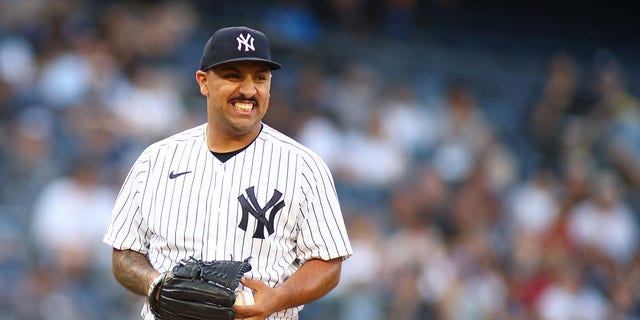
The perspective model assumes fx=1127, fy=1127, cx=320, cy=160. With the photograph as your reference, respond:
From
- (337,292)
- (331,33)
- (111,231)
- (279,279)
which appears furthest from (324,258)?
(331,33)

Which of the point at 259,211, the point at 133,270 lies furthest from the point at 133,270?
the point at 259,211

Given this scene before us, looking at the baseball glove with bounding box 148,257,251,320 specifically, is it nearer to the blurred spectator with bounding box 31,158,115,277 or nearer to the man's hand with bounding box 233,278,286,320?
the man's hand with bounding box 233,278,286,320

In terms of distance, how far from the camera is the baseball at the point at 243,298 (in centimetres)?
370

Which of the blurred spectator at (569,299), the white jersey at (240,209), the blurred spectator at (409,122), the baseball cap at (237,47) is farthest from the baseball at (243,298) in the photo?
the blurred spectator at (409,122)

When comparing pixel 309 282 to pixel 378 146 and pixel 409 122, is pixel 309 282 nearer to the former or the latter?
pixel 378 146

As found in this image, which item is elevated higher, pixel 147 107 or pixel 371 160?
pixel 147 107

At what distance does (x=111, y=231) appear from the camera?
13.2 feet

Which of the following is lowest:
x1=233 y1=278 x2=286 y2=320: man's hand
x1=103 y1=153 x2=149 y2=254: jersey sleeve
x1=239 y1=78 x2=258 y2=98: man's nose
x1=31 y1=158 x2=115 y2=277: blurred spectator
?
x1=31 y1=158 x2=115 y2=277: blurred spectator

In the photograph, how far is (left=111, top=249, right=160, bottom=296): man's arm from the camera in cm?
386

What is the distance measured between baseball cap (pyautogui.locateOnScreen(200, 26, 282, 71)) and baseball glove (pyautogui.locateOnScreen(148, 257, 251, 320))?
0.68 meters

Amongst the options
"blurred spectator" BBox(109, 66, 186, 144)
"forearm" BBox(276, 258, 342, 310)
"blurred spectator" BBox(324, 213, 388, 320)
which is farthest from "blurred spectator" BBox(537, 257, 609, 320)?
"forearm" BBox(276, 258, 342, 310)

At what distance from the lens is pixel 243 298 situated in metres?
3.71

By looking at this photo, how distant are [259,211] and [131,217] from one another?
1.63 feet

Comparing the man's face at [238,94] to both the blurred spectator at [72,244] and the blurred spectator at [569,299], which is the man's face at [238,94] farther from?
the blurred spectator at [569,299]
